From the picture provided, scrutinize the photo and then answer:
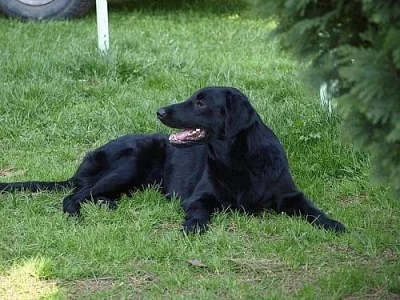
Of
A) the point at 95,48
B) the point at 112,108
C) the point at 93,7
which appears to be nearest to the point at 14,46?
the point at 95,48

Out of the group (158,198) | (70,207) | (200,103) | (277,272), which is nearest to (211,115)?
(200,103)

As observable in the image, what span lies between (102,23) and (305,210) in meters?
3.98

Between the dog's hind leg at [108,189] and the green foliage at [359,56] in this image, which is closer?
the green foliage at [359,56]

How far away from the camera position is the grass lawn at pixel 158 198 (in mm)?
4336

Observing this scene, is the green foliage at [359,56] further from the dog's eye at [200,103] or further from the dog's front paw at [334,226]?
the dog's eye at [200,103]

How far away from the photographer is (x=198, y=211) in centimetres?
520

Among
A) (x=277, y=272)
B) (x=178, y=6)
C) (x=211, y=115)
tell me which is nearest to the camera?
(x=277, y=272)

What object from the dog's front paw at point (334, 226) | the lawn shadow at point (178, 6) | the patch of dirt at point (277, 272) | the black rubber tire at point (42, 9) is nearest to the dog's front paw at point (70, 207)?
the patch of dirt at point (277, 272)

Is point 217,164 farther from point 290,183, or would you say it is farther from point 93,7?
point 93,7

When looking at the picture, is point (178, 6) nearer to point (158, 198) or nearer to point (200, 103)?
point (158, 198)

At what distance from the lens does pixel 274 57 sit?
30.1ft

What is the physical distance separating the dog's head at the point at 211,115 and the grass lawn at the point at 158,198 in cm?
42

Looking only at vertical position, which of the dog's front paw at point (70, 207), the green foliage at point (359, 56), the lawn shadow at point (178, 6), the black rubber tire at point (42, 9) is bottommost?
the dog's front paw at point (70, 207)

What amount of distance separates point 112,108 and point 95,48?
142 centimetres
